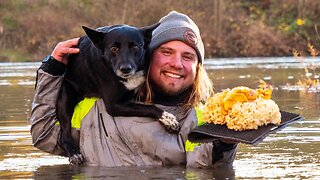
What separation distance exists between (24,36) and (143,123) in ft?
107

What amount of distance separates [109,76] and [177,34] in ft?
2.18

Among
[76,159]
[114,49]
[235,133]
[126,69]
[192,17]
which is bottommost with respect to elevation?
[192,17]

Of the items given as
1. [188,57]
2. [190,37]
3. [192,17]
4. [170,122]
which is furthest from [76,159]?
[192,17]

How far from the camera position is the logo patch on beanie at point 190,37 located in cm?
727

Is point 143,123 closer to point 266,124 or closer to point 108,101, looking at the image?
point 108,101

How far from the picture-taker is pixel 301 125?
10.1 m

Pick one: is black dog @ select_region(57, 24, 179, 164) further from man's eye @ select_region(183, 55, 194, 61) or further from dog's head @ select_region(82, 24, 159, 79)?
man's eye @ select_region(183, 55, 194, 61)

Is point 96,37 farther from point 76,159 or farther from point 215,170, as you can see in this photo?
point 215,170

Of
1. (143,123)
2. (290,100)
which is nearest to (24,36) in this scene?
(290,100)

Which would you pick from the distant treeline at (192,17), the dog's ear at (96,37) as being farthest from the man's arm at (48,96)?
the distant treeline at (192,17)

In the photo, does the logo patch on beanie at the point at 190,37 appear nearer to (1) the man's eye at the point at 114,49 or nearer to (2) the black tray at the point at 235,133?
(1) the man's eye at the point at 114,49

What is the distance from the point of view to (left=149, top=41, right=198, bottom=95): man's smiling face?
717 centimetres

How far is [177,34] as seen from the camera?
23.9ft

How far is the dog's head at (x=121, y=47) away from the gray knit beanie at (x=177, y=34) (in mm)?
102
